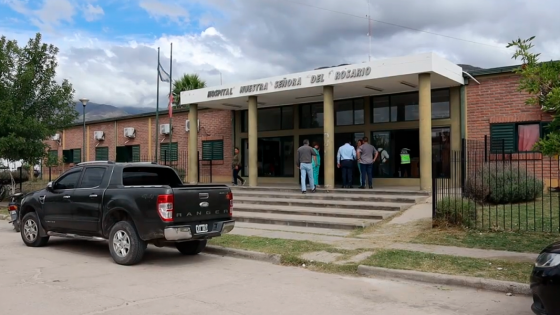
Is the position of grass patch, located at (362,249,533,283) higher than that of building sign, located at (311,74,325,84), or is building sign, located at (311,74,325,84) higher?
building sign, located at (311,74,325,84)

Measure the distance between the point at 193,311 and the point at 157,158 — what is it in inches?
806

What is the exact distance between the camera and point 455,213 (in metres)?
10.5

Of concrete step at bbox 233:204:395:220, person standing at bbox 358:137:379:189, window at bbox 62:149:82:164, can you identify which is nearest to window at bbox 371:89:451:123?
person standing at bbox 358:137:379:189

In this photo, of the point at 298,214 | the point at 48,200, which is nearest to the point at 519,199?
the point at 298,214

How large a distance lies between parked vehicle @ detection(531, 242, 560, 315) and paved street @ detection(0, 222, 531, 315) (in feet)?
3.59

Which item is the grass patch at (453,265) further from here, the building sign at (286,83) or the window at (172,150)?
the window at (172,150)

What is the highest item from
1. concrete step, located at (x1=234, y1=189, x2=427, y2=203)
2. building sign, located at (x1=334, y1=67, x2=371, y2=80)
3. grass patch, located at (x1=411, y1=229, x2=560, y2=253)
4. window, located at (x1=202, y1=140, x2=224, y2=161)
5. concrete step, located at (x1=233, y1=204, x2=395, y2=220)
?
building sign, located at (x1=334, y1=67, x2=371, y2=80)

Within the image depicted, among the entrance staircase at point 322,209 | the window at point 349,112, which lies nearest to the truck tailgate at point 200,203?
the entrance staircase at point 322,209

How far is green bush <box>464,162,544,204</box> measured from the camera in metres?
12.6

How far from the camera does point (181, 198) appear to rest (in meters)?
8.19

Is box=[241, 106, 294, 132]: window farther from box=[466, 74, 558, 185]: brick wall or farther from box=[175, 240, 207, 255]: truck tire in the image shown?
box=[175, 240, 207, 255]: truck tire

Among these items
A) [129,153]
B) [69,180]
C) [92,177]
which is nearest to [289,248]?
[92,177]

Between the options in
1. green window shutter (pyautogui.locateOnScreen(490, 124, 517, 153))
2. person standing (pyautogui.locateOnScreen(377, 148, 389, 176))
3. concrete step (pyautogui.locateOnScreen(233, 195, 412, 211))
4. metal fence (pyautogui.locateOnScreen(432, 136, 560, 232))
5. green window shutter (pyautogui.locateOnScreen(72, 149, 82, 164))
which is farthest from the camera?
green window shutter (pyautogui.locateOnScreen(72, 149, 82, 164))

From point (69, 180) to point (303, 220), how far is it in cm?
559
